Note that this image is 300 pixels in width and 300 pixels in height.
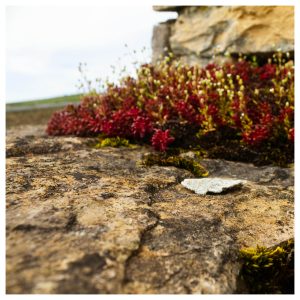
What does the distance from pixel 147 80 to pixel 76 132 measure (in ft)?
6.78

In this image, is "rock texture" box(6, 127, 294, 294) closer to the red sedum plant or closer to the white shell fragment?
the white shell fragment

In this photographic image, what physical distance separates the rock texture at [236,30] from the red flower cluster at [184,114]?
162 cm

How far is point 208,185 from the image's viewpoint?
3.92m

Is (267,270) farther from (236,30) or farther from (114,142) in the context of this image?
(236,30)

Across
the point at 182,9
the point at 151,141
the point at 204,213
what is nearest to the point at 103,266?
the point at 204,213

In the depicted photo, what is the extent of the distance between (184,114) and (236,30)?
150 inches

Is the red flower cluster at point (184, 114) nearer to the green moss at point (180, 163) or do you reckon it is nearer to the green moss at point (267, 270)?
the green moss at point (180, 163)

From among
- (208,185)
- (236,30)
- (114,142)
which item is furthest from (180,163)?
(236,30)

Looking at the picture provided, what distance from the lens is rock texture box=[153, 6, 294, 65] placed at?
8.63m

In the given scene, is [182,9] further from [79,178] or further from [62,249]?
[62,249]

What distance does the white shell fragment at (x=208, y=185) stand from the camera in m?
3.82

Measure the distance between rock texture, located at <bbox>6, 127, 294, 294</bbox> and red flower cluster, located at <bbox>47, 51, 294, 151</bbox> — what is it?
1.46 metres

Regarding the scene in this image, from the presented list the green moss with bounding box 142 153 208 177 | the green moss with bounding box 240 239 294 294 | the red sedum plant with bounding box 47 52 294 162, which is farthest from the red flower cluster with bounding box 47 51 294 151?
the green moss with bounding box 240 239 294 294

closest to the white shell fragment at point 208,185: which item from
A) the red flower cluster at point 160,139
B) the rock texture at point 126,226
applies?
the rock texture at point 126,226
